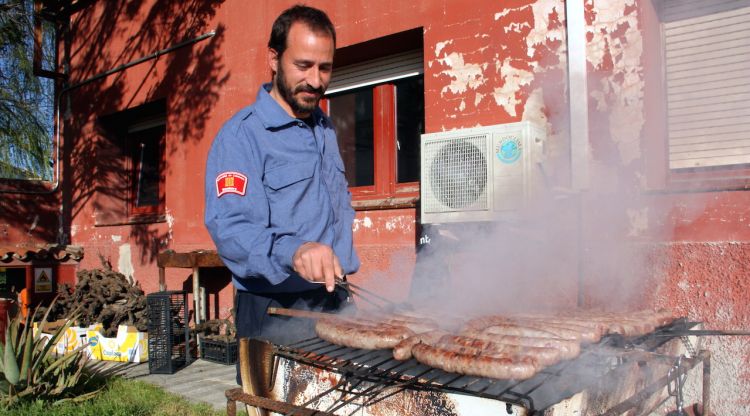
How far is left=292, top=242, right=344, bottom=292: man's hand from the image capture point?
2178mm

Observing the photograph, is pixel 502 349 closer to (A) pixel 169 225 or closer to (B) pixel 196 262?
(B) pixel 196 262

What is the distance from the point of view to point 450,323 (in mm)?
2707

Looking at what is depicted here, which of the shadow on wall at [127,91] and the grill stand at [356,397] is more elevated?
the shadow on wall at [127,91]

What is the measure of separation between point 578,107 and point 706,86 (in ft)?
3.06

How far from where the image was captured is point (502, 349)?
6.65 ft

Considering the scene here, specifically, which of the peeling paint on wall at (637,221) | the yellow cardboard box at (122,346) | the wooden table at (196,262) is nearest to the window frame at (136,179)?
the wooden table at (196,262)

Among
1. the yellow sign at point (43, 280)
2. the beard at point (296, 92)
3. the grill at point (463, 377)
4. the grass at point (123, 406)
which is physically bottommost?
the grass at point (123, 406)

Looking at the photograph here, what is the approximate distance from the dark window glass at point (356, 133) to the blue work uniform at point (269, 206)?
3518 millimetres

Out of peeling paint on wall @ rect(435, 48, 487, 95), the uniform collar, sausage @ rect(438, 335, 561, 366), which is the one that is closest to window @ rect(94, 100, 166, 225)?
peeling paint on wall @ rect(435, 48, 487, 95)

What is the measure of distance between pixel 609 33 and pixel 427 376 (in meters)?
3.58

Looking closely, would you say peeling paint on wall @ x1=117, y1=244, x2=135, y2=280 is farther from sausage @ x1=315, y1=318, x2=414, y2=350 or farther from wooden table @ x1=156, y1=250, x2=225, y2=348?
sausage @ x1=315, y1=318, x2=414, y2=350

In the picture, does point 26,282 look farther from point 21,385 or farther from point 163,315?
point 21,385

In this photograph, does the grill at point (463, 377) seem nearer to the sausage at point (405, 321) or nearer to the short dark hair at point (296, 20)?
the sausage at point (405, 321)

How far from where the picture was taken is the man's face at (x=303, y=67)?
8.71ft
